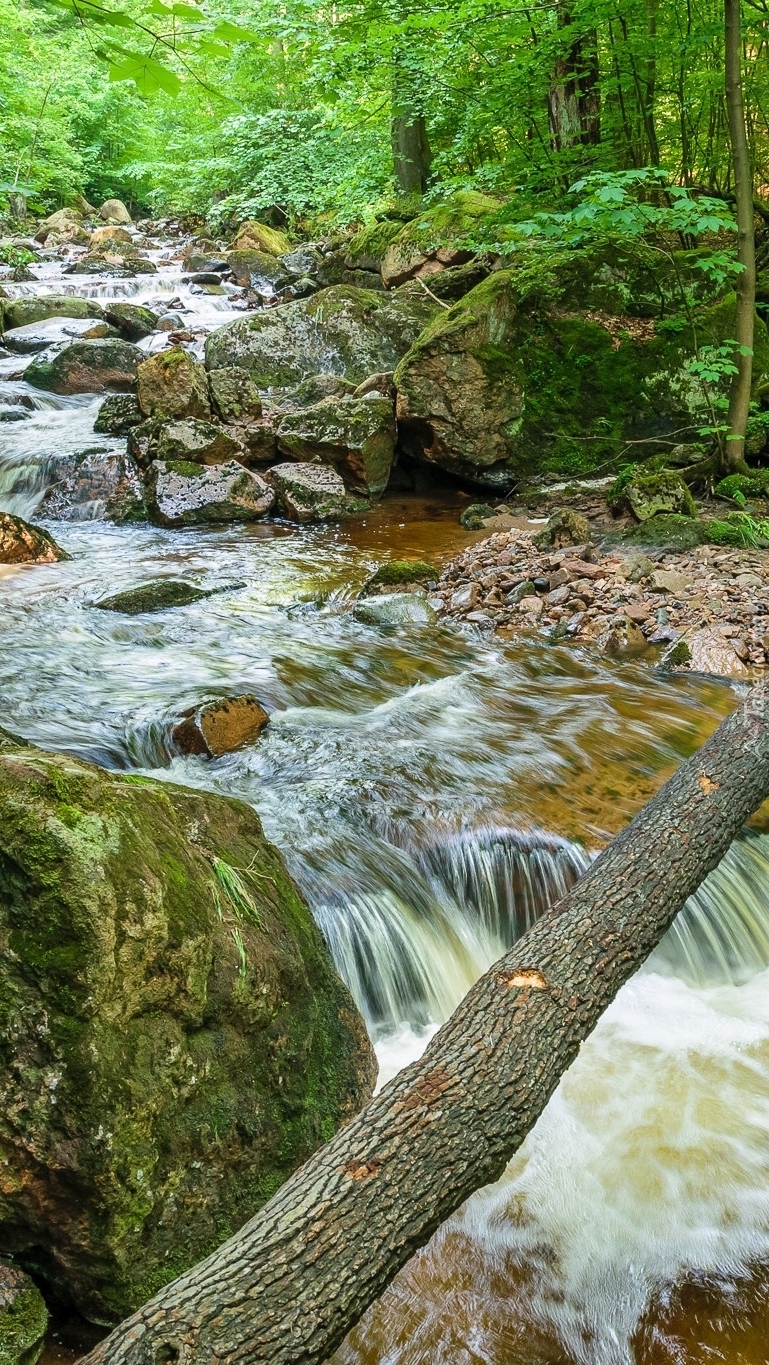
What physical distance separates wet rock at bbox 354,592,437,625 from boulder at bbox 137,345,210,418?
4.70 m

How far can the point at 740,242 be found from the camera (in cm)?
735

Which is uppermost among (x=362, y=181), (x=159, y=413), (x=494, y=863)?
(x=362, y=181)

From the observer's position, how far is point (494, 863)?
396 cm

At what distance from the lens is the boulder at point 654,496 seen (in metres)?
7.90

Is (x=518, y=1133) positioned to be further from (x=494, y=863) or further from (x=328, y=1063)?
(x=494, y=863)

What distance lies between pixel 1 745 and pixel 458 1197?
74.4 inches

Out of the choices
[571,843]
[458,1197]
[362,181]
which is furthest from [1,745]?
[362,181]

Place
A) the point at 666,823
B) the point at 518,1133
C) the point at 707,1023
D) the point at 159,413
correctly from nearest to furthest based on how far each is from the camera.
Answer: the point at 518,1133 → the point at 666,823 → the point at 707,1023 → the point at 159,413

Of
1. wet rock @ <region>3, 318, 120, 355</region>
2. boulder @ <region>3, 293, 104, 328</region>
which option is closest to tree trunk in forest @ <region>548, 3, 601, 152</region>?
wet rock @ <region>3, 318, 120, 355</region>

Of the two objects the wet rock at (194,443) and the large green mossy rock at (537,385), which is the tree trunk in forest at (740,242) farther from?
the wet rock at (194,443)

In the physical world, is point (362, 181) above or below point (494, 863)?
above

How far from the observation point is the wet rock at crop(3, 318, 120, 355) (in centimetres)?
1512

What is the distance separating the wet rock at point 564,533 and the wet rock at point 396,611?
4.71ft

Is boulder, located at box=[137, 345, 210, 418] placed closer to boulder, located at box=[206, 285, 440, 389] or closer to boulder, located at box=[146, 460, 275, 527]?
boulder, located at box=[146, 460, 275, 527]
